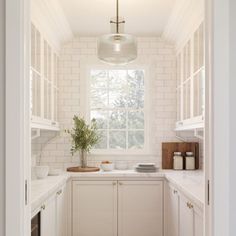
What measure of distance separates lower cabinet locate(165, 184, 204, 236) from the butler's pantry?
1cm

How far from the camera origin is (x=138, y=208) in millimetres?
4484

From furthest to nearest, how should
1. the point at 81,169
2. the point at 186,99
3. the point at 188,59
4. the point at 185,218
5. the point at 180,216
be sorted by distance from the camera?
the point at 81,169 → the point at 186,99 → the point at 188,59 → the point at 180,216 → the point at 185,218

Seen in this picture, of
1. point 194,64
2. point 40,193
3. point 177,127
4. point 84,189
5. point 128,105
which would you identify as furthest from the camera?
point 128,105

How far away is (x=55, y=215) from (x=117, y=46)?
1.75 metres

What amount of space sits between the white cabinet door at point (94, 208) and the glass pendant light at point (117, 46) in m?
1.72

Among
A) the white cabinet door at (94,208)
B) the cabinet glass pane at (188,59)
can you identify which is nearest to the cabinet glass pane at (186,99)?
the cabinet glass pane at (188,59)

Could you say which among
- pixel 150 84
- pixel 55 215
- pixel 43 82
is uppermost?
pixel 150 84

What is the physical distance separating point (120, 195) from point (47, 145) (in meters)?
1.22

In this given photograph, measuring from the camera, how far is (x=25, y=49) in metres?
1.65
